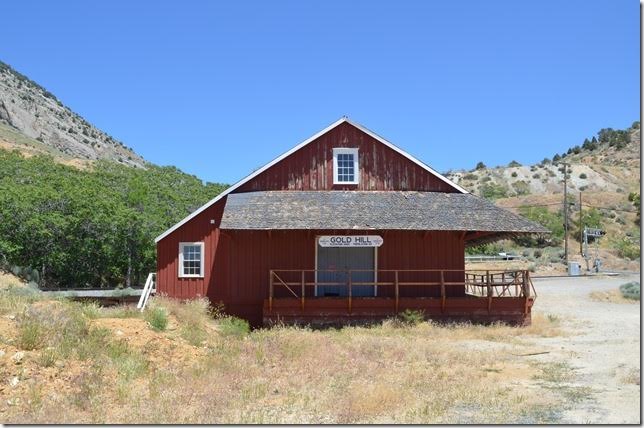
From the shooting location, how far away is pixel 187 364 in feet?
43.3

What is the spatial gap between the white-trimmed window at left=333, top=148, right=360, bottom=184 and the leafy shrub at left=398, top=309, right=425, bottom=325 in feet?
17.6

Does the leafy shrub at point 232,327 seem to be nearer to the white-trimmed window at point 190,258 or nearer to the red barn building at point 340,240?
the red barn building at point 340,240

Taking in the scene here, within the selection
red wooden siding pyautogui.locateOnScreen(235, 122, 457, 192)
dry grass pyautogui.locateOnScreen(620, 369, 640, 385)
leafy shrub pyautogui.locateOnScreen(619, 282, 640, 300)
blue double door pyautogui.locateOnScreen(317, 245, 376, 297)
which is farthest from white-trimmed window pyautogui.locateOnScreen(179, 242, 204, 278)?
leafy shrub pyautogui.locateOnScreen(619, 282, 640, 300)

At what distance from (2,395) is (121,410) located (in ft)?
6.33

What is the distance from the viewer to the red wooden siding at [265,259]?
2231cm

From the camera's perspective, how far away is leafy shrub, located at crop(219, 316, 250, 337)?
18147 mm

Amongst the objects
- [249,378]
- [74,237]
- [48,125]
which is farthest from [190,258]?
[48,125]

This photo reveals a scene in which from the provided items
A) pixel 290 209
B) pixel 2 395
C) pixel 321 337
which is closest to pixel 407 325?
pixel 321 337

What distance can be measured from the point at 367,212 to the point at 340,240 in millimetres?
1375

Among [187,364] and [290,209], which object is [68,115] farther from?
[187,364]

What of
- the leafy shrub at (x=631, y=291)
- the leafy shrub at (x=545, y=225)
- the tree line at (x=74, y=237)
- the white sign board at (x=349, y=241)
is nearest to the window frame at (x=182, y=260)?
the white sign board at (x=349, y=241)

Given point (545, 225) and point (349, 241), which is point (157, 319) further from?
point (545, 225)

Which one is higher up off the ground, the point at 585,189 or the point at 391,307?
the point at 585,189

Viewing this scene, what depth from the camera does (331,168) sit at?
77.1 feet
